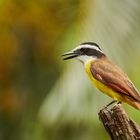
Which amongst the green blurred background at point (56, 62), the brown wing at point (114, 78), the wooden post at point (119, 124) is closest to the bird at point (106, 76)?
the brown wing at point (114, 78)

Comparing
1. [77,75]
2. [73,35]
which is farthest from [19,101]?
[77,75]

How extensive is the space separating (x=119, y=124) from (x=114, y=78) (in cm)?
35

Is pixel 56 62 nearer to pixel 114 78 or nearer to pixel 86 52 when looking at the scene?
pixel 86 52

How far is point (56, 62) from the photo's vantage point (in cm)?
1422

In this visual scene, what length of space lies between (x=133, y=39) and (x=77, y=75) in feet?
2.97

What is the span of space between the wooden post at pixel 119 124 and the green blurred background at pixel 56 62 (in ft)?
11.5

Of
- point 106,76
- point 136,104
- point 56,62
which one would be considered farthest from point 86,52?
point 56,62

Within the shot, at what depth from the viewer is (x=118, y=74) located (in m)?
5.77

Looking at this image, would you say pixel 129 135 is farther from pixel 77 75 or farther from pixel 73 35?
pixel 73 35

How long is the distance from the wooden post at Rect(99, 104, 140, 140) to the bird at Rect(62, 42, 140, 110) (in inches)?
4.9

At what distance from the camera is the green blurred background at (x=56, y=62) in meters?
10.0

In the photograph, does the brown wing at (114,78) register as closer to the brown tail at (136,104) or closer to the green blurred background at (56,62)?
the brown tail at (136,104)

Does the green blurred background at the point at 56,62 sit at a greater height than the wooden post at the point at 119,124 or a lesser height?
greater

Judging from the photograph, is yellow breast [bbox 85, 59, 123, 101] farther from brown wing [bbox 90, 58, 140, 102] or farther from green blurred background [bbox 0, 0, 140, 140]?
green blurred background [bbox 0, 0, 140, 140]
